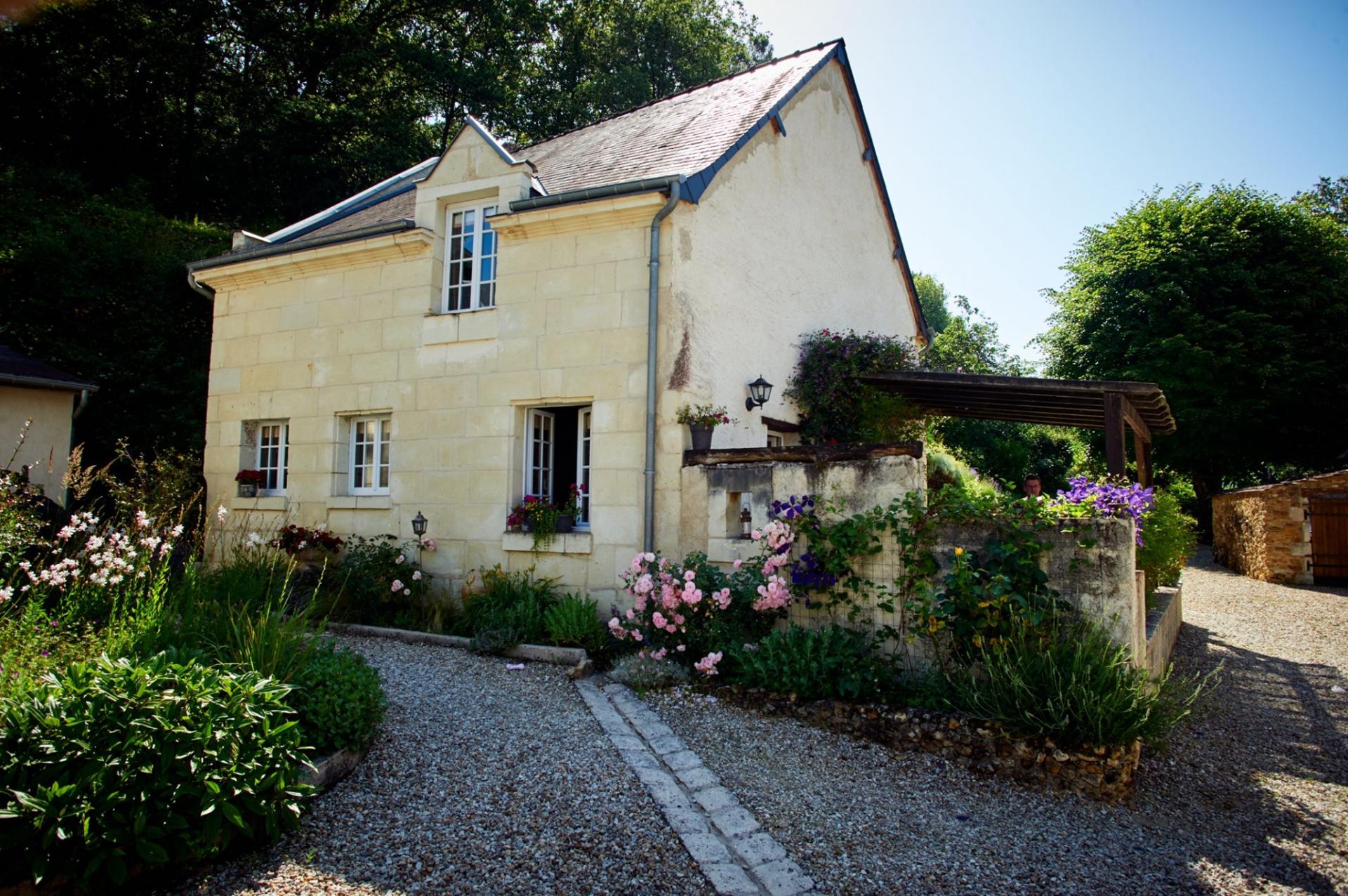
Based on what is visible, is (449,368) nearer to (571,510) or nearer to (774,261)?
(571,510)

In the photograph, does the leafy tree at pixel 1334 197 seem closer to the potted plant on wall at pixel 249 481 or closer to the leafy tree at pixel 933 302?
the leafy tree at pixel 933 302

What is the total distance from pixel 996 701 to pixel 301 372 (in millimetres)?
8358

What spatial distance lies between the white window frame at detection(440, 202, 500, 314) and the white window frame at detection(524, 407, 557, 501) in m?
1.33

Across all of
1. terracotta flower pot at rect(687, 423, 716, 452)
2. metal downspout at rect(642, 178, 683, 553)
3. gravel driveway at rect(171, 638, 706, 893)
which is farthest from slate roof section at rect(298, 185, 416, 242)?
gravel driveway at rect(171, 638, 706, 893)

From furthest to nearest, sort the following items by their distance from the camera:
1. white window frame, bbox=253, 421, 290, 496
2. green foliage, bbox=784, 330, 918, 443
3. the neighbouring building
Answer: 1. the neighbouring building
2. white window frame, bbox=253, 421, 290, 496
3. green foliage, bbox=784, 330, 918, 443

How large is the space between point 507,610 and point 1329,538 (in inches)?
572

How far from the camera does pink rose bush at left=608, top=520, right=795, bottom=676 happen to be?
5.82m

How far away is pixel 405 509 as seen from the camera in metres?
8.48

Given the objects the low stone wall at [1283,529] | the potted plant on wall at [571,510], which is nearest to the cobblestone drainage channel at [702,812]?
the potted plant on wall at [571,510]

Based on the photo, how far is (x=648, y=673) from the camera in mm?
5750

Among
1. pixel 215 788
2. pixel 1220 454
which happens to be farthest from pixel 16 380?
pixel 1220 454

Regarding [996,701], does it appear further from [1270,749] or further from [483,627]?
[483,627]

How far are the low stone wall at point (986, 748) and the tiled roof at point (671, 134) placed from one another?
5023 mm

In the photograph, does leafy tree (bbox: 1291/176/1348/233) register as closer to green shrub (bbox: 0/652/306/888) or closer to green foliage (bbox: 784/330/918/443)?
green foliage (bbox: 784/330/918/443)
